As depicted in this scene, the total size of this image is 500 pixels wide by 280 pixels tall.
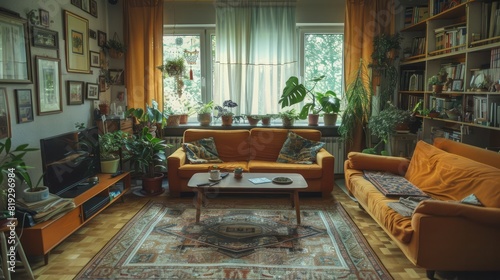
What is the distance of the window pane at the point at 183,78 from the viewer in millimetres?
4980

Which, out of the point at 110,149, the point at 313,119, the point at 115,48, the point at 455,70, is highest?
the point at 115,48

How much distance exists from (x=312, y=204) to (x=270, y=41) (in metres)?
2.26

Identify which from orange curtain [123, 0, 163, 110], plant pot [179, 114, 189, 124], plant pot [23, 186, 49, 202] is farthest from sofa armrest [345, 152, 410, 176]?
plant pot [23, 186, 49, 202]

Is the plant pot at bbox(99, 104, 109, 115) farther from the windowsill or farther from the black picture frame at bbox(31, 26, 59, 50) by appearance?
the black picture frame at bbox(31, 26, 59, 50)

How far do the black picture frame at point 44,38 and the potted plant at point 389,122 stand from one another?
3517 millimetres

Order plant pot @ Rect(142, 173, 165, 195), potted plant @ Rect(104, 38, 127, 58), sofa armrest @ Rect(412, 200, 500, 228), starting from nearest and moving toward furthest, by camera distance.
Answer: sofa armrest @ Rect(412, 200, 500, 228)
plant pot @ Rect(142, 173, 165, 195)
potted plant @ Rect(104, 38, 127, 58)

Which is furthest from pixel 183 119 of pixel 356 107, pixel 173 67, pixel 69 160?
pixel 356 107

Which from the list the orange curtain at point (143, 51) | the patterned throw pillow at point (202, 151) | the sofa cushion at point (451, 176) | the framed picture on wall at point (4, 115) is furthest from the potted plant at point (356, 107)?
the framed picture on wall at point (4, 115)

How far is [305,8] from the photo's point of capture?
485 cm

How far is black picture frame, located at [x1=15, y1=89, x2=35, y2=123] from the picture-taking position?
294 centimetres

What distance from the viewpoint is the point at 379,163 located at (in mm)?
3676

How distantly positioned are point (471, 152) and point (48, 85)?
3757mm

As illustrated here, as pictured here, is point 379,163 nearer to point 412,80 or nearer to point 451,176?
point 451,176

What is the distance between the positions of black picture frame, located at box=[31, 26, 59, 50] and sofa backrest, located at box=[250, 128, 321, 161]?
2364 mm
